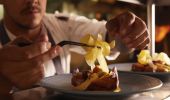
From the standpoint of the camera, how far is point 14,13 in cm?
119

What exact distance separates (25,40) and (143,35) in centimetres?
45

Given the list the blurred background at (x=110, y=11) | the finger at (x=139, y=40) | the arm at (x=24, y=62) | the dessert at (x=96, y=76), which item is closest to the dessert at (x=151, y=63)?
the finger at (x=139, y=40)

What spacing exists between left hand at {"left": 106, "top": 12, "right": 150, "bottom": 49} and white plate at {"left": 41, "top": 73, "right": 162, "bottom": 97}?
0.18 meters

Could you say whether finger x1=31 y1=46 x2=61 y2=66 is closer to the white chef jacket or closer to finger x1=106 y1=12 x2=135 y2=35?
finger x1=106 y1=12 x2=135 y2=35

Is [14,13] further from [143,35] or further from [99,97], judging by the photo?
[99,97]

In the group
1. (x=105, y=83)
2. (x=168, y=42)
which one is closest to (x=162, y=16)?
(x=168, y=42)

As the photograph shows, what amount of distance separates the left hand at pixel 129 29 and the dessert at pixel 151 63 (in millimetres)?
52

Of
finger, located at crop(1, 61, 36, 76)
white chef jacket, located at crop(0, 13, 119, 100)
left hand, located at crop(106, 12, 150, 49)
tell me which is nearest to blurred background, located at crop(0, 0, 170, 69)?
white chef jacket, located at crop(0, 13, 119, 100)

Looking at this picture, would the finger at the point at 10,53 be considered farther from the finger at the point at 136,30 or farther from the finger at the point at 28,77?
the finger at the point at 136,30

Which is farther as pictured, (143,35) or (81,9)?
(81,9)

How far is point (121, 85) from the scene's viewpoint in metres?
0.70

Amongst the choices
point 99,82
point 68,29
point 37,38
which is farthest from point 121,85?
point 68,29

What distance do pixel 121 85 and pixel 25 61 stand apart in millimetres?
216

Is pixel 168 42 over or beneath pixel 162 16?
beneath
